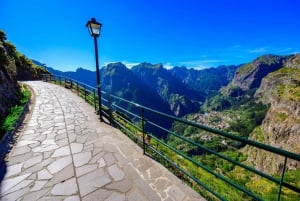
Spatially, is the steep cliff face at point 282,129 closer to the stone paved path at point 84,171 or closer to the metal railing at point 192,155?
the metal railing at point 192,155

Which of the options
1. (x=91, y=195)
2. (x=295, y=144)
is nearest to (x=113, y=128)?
(x=91, y=195)

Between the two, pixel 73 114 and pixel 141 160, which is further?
pixel 73 114

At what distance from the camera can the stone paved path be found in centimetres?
344

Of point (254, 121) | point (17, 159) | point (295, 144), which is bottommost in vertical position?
point (254, 121)

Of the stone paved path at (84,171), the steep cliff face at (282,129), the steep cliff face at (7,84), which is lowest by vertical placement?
the steep cliff face at (282,129)

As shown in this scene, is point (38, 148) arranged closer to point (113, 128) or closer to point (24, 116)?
point (113, 128)

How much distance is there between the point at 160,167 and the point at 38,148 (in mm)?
3561

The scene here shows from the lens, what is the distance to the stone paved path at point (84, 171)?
3.44 metres

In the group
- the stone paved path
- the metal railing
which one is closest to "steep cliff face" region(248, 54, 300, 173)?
the metal railing

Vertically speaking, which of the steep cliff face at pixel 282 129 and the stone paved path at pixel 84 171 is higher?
the stone paved path at pixel 84 171

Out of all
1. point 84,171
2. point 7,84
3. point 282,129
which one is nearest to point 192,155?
point 84,171

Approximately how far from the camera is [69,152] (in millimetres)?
5102

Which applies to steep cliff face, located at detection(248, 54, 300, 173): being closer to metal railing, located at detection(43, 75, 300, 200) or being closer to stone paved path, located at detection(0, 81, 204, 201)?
metal railing, located at detection(43, 75, 300, 200)

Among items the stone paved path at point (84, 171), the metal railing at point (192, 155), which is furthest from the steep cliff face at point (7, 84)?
the metal railing at point (192, 155)
